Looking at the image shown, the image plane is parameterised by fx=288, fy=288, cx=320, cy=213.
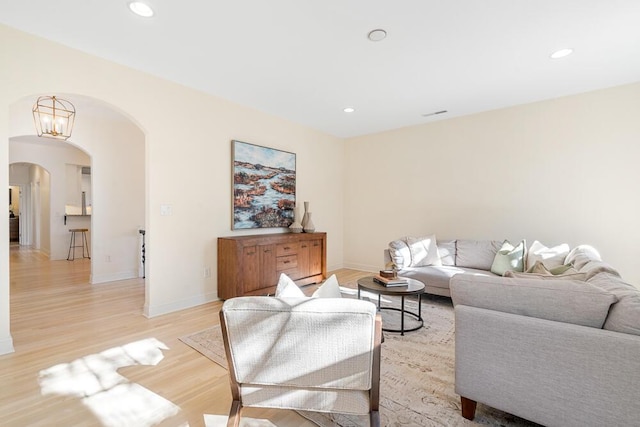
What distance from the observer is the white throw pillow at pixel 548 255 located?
128 inches

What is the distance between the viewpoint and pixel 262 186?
4.46 metres

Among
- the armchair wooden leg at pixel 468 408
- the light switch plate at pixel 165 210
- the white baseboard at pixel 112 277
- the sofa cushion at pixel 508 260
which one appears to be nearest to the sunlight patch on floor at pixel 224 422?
the armchair wooden leg at pixel 468 408

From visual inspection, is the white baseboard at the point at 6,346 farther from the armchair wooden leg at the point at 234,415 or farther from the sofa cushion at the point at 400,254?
the sofa cushion at the point at 400,254

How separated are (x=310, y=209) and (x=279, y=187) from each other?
0.88m

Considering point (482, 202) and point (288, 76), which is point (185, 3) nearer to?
point (288, 76)

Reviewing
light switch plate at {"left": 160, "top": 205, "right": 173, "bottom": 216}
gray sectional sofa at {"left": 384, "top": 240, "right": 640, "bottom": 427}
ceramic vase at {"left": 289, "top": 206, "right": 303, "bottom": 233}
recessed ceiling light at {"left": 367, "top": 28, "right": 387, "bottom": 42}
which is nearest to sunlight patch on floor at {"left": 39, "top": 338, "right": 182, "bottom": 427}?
light switch plate at {"left": 160, "top": 205, "right": 173, "bottom": 216}

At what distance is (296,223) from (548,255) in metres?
3.45

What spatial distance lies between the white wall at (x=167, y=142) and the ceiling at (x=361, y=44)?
18cm

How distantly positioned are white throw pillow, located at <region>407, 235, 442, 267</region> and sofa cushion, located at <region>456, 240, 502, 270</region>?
0.33 m

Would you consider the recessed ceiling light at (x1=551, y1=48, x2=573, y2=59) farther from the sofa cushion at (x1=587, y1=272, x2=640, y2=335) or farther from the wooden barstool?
the wooden barstool

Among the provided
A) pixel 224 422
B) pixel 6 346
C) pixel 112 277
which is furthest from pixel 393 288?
pixel 112 277

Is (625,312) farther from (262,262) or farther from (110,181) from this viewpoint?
(110,181)

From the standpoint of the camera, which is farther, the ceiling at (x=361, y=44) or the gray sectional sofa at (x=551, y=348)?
the ceiling at (x=361, y=44)

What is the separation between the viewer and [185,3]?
2.13 metres
